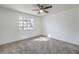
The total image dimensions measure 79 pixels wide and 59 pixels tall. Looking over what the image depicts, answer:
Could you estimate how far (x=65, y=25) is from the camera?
174 inches

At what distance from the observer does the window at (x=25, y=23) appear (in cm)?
512

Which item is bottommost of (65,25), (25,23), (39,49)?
(39,49)

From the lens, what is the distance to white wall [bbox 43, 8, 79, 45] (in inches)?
150

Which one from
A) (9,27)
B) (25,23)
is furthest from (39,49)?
(25,23)

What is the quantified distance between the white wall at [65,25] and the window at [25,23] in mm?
1384

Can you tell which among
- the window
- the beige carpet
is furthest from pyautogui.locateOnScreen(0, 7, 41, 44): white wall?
the beige carpet

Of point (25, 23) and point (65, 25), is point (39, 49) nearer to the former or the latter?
point (65, 25)

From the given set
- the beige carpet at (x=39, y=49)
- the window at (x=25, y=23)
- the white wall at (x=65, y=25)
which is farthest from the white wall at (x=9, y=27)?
the white wall at (x=65, y=25)

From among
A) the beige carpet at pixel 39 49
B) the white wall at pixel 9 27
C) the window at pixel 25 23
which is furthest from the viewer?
the window at pixel 25 23

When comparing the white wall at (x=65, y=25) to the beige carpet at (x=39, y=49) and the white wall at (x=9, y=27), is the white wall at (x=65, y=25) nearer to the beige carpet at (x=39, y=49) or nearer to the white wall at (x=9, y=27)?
the beige carpet at (x=39, y=49)

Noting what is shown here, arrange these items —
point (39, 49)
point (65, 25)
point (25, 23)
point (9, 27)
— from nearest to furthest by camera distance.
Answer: point (39, 49) → point (9, 27) → point (65, 25) → point (25, 23)

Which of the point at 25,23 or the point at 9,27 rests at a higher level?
the point at 25,23

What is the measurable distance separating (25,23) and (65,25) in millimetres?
2785

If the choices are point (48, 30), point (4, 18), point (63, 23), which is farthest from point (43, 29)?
point (4, 18)
